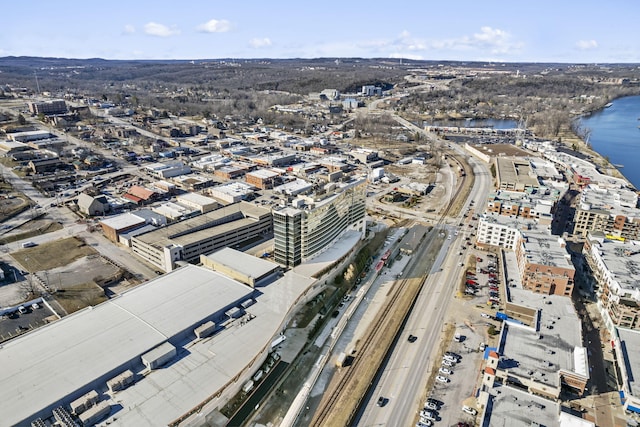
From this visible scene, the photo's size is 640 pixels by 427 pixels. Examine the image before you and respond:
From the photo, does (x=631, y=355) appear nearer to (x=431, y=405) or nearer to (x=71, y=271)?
(x=431, y=405)

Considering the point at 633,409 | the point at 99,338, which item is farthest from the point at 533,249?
the point at 99,338

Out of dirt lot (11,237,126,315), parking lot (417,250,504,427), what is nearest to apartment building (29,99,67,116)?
dirt lot (11,237,126,315)

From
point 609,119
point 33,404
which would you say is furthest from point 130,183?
point 609,119

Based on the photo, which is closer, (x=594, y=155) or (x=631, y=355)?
(x=631, y=355)

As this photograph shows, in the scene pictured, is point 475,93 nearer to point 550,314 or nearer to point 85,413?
point 550,314

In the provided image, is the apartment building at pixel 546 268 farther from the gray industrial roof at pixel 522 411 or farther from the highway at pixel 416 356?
the gray industrial roof at pixel 522 411

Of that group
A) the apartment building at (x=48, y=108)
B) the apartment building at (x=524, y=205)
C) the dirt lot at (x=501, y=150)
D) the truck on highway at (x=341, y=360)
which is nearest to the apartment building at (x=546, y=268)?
the apartment building at (x=524, y=205)
